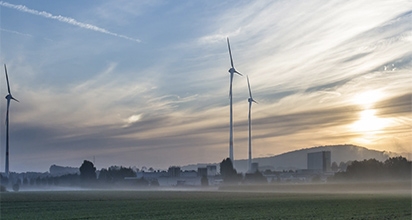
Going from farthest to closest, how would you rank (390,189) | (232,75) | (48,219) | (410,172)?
(410,172), (232,75), (390,189), (48,219)

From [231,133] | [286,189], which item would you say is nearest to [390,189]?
[286,189]

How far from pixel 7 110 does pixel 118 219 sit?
145 m

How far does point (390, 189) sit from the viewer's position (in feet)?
558

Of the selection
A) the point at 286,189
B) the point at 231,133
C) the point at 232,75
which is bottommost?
the point at 286,189

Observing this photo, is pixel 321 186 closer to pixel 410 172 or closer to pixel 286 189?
pixel 286 189

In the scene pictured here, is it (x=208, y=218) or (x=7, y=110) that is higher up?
(x=7, y=110)

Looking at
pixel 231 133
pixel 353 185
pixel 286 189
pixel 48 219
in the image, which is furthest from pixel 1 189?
pixel 48 219

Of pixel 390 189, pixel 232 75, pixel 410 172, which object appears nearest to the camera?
pixel 390 189

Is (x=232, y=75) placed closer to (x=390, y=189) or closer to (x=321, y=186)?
(x=321, y=186)

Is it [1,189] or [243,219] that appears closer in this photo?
[243,219]

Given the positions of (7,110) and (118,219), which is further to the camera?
(7,110)

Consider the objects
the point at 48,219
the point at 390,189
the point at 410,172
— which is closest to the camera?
the point at 48,219

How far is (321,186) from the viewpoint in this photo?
186 metres

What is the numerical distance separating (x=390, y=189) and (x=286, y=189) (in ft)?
119
